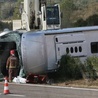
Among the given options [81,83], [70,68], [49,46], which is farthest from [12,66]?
[81,83]

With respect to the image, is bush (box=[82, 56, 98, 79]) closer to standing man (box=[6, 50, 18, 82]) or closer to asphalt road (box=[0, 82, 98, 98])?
standing man (box=[6, 50, 18, 82])

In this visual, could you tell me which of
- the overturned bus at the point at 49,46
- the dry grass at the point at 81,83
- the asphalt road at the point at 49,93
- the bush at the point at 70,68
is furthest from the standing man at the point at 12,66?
the asphalt road at the point at 49,93

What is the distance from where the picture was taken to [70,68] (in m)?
20.7

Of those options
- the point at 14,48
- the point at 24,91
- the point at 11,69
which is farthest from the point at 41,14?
the point at 24,91

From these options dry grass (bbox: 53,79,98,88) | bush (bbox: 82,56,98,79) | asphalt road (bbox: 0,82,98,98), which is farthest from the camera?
bush (bbox: 82,56,98,79)

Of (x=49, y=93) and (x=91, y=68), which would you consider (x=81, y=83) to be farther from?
(x=49, y=93)

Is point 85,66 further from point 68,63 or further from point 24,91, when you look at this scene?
point 24,91

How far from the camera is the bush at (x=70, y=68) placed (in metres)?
20.6

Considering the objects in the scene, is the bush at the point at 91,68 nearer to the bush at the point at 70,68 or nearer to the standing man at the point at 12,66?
the bush at the point at 70,68

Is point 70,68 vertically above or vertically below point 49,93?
above

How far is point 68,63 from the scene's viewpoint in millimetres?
20750

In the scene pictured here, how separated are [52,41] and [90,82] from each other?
3.58m

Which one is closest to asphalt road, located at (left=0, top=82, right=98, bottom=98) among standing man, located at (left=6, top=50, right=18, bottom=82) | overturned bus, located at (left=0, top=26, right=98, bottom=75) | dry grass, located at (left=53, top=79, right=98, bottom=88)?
dry grass, located at (left=53, top=79, right=98, bottom=88)

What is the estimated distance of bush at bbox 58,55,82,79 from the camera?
20609mm
